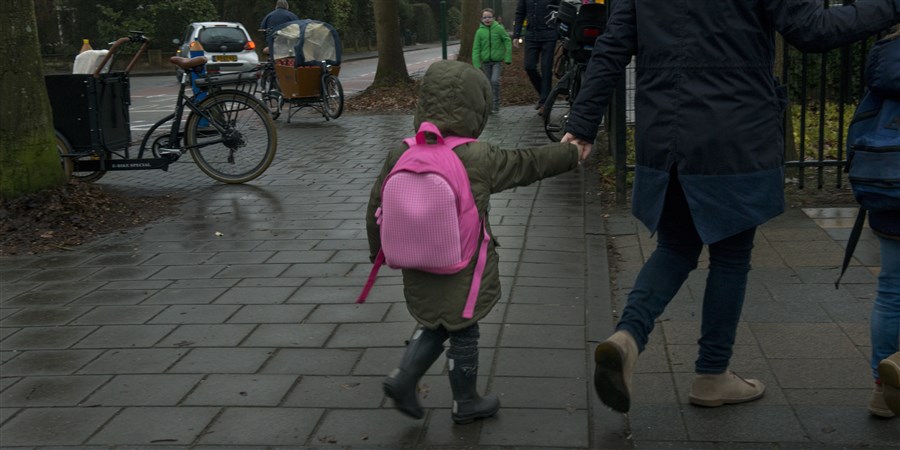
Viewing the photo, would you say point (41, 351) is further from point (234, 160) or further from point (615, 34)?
point (234, 160)

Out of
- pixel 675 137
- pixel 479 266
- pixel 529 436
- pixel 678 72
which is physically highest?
pixel 678 72

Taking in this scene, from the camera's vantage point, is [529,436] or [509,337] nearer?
[529,436]

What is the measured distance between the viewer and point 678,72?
3561mm

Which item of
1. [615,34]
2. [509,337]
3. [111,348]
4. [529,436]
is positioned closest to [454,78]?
[615,34]

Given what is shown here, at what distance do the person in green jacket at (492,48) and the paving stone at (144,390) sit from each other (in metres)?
11.1

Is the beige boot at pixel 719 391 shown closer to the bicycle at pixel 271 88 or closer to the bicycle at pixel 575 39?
the bicycle at pixel 575 39

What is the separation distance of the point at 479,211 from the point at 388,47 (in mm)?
15393

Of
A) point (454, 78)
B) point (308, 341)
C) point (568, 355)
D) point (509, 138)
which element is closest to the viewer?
point (454, 78)

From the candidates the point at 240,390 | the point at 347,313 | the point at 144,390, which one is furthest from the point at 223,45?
Result: the point at 240,390

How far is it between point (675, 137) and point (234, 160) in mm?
6264

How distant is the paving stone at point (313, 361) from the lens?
4336 mm

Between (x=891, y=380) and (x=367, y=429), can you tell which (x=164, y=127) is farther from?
(x=891, y=380)

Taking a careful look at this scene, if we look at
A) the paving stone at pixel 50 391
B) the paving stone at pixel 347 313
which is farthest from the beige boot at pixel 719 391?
the paving stone at pixel 50 391

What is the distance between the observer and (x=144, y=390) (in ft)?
13.7
